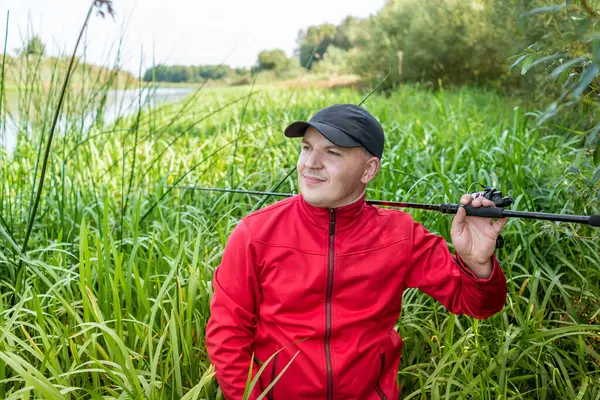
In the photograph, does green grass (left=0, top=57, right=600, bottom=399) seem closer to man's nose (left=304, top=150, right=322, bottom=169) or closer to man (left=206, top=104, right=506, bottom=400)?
man (left=206, top=104, right=506, bottom=400)

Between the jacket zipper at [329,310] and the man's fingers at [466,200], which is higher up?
the man's fingers at [466,200]

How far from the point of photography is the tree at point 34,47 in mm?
3425

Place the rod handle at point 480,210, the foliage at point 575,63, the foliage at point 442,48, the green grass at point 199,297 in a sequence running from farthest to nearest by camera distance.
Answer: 1. the foliage at point 442,48
2. the green grass at point 199,297
3. the rod handle at point 480,210
4. the foliage at point 575,63

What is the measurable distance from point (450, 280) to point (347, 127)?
0.51m

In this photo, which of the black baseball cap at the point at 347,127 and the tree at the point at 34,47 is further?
the tree at the point at 34,47

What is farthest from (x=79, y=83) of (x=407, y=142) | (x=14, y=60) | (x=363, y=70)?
(x=363, y=70)

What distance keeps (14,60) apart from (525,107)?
6.06m

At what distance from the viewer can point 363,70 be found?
15.7 metres

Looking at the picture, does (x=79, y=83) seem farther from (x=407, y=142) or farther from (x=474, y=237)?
(x=474, y=237)

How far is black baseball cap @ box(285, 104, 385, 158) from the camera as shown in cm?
170

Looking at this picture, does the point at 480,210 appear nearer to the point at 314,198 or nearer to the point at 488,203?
the point at 488,203

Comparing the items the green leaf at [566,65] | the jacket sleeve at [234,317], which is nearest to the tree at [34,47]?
the jacket sleeve at [234,317]

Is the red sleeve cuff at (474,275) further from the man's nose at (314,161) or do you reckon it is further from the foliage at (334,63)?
the foliage at (334,63)

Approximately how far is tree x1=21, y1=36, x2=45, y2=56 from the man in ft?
7.20
